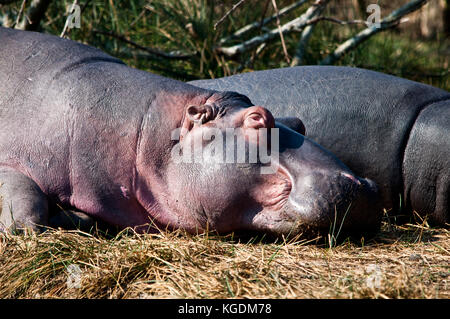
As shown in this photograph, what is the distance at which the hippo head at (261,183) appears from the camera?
2611 mm

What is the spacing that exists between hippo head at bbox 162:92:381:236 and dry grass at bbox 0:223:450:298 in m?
0.11

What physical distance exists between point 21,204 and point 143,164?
0.53 m

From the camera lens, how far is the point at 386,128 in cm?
350

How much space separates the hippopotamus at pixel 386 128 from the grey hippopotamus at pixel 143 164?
2.46ft

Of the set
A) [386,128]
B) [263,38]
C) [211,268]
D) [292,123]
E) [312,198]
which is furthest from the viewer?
[263,38]

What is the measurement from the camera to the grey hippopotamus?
2.65m

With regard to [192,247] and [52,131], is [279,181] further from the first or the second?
[52,131]

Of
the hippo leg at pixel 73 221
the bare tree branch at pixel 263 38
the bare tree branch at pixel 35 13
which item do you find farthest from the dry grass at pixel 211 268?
the bare tree branch at pixel 263 38

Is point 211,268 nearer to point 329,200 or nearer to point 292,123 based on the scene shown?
point 329,200

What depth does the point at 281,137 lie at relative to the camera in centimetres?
274

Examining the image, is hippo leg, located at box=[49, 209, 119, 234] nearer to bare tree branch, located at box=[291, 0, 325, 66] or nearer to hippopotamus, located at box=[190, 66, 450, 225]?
hippopotamus, located at box=[190, 66, 450, 225]

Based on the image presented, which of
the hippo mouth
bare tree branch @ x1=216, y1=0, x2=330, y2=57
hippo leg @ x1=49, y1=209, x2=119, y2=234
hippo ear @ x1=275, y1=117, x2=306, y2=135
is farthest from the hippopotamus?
bare tree branch @ x1=216, y1=0, x2=330, y2=57

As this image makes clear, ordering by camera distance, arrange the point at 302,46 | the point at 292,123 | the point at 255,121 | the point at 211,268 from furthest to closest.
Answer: the point at 302,46, the point at 292,123, the point at 255,121, the point at 211,268

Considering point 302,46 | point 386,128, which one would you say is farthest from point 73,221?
point 302,46
